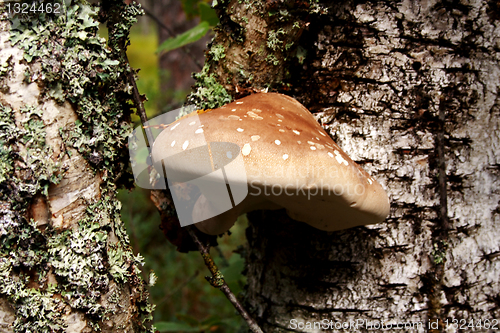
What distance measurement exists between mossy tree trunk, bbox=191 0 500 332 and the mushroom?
28 cm

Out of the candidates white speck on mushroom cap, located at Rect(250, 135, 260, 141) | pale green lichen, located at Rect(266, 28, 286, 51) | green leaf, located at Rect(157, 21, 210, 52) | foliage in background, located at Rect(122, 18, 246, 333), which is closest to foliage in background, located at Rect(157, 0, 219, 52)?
green leaf, located at Rect(157, 21, 210, 52)

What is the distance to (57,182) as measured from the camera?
1053mm

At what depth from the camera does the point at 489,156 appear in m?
1.60

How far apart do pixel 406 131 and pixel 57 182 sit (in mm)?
1455

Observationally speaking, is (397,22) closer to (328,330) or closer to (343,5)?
(343,5)

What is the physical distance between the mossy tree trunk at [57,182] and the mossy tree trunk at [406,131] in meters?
0.54

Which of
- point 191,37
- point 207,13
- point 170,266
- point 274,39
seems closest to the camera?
point 274,39

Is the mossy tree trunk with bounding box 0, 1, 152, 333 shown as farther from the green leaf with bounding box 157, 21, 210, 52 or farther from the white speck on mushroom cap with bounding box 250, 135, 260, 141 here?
the green leaf with bounding box 157, 21, 210, 52

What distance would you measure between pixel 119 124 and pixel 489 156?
1.71 metres

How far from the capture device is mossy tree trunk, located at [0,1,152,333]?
3.30 feet

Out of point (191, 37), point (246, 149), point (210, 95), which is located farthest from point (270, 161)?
point (191, 37)

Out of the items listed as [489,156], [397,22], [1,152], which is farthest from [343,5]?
[1,152]

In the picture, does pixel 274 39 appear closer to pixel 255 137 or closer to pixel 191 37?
pixel 255 137

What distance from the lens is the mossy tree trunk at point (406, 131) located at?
1513mm
